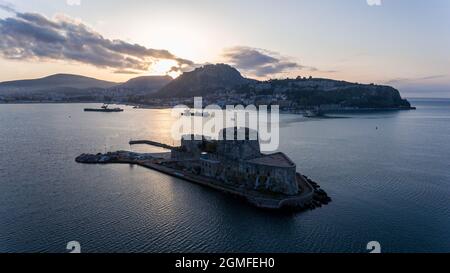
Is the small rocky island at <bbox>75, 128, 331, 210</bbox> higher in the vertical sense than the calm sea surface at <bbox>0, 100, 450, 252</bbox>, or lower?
higher

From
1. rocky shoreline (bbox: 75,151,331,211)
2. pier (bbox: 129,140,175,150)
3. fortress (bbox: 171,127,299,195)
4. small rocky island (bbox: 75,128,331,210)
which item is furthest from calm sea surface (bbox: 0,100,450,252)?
pier (bbox: 129,140,175,150)

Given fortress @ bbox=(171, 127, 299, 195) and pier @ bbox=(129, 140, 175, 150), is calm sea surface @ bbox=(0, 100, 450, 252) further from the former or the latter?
pier @ bbox=(129, 140, 175, 150)

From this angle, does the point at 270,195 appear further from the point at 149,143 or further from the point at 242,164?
the point at 149,143

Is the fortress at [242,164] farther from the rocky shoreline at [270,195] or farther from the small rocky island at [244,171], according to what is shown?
the rocky shoreline at [270,195]

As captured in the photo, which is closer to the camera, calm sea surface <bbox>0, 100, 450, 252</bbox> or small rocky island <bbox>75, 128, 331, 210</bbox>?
calm sea surface <bbox>0, 100, 450, 252</bbox>

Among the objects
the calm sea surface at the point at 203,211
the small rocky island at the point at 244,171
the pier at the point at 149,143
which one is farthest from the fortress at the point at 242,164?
the pier at the point at 149,143

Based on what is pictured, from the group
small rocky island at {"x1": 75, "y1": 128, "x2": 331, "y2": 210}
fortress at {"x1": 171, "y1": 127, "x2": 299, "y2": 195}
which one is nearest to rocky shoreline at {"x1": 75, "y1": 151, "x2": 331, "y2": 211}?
small rocky island at {"x1": 75, "y1": 128, "x2": 331, "y2": 210}

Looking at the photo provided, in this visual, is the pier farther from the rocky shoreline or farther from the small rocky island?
the rocky shoreline

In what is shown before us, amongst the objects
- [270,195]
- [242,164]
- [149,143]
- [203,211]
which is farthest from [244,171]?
[149,143]

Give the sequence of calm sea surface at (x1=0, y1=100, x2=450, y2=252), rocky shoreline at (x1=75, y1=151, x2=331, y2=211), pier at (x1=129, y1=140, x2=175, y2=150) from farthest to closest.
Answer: pier at (x1=129, y1=140, x2=175, y2=150) → rocky shoreline at (x1=75, y1=151, x2=331, y2=211) → calm sea surface at (x1=0, y1=100, x2=450, y2=252)

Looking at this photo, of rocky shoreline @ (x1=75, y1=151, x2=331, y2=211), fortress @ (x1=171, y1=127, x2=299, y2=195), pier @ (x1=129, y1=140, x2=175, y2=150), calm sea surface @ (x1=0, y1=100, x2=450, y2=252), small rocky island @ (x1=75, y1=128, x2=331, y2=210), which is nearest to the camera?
calm sea surface @ (x1=0, y1=100, x2=450, y2=252)
